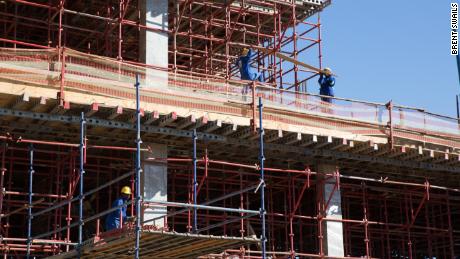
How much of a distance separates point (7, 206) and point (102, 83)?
475 centimetres

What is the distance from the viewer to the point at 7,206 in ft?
82.3

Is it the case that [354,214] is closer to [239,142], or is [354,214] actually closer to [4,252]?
[239,142]

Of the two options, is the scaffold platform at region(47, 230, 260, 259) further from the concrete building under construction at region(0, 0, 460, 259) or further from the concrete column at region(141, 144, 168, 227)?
the concrete column at region(141, 144, 168, 227)

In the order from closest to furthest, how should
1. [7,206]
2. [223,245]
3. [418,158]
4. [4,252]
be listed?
[223,245] < [4,252] < [7,206] < [418,158]

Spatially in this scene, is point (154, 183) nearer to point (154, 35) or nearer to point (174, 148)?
point (174, 148)

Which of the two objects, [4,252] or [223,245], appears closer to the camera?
[223,245]

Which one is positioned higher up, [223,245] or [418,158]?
[418,158]

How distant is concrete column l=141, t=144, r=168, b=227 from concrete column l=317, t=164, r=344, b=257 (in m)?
5.37

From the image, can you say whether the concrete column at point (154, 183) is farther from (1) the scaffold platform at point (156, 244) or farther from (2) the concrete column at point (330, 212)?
(2) the concrete column at point (330, 212)

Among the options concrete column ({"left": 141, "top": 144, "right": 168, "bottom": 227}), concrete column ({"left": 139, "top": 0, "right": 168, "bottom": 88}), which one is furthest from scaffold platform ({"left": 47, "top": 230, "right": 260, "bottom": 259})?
concrete column ({"left": 139, "top": 0, "right": 168, "bottom": 88})

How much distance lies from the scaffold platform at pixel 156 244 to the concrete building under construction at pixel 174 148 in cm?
5

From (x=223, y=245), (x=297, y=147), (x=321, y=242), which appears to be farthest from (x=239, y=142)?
(x=223, y=245)

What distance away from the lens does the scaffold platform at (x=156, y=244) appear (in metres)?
18.5

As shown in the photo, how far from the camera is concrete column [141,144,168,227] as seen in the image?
80.2 ft
